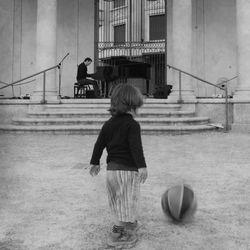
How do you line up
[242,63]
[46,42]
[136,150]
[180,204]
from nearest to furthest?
[136,150] → [180,204] → [242,63] → [46,42]

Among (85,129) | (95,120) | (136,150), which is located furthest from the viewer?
(95,120)

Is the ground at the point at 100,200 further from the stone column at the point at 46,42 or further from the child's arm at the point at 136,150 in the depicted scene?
the stone column at the point at 46,42

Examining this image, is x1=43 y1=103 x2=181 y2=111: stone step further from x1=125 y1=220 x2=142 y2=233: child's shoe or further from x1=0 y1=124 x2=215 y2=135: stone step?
x1=125 y1=220 x2=142 y2=233: child's shoe

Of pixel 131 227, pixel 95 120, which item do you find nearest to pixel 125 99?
pixel 131 227

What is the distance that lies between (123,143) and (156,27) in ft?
77.7

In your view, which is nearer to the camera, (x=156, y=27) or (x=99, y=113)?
(x=99, y=113)

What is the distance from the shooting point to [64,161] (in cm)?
567

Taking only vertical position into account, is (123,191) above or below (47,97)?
below

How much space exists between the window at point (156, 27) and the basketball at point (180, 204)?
2320 centimetres

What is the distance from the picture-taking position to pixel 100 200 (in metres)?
3.54

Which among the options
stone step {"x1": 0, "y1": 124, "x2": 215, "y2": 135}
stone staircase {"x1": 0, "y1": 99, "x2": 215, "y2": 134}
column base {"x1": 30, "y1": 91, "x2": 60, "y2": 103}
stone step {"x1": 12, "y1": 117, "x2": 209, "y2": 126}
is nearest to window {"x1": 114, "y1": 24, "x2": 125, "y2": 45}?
column base {"x1": 30, "y1": 91, "x2": 60, "y2": 103}

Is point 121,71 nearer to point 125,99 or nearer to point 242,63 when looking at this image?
point 242,63

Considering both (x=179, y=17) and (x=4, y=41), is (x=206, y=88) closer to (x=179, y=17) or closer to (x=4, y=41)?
(x=179, y=17)

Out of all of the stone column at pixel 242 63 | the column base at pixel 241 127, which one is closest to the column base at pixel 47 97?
the column base at pixel 241 127
